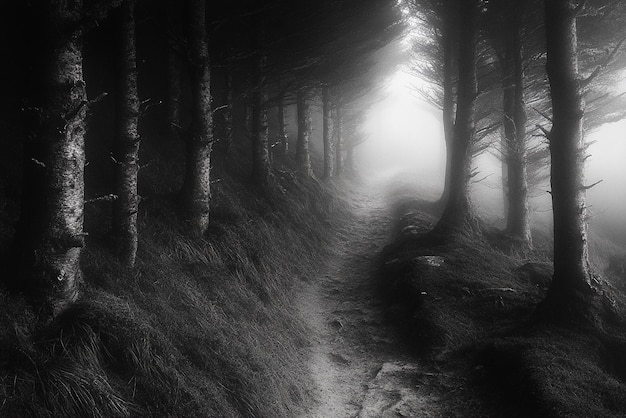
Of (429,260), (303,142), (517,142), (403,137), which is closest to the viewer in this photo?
(429,260)

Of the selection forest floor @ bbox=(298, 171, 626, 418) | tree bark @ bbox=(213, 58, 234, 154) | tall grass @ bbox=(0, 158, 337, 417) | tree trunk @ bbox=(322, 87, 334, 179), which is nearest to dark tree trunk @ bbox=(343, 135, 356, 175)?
tree trunk @ bbox=(322, 87, 334, 179)

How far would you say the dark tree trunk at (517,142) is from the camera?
12.5 m

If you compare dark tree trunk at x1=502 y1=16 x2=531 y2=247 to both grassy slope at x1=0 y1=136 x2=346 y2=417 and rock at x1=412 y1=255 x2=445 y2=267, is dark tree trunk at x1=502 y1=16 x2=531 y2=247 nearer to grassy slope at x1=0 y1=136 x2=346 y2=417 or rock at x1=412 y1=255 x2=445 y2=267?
rock at x1=412 y1=255 x2=445 y2=267

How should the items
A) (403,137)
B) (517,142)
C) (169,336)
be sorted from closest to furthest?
(169,336), (517,142), (403,137)

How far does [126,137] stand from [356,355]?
511 centimetres

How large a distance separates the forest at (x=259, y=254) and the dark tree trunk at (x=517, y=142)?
0.24 ft

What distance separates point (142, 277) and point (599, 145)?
160 feet

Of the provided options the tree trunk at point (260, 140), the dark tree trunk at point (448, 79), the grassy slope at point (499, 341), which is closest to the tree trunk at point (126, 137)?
the grassy slope at point (499, 341)

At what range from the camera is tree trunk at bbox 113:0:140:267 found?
645cm

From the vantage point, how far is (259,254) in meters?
9.00

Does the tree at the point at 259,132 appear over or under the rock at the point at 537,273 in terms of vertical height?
over

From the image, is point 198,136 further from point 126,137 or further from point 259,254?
point 259,254

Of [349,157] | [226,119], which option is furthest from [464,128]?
[349,157]

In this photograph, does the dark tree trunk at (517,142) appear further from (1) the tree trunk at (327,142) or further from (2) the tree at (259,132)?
(1) the tree trunk at (327,142)
